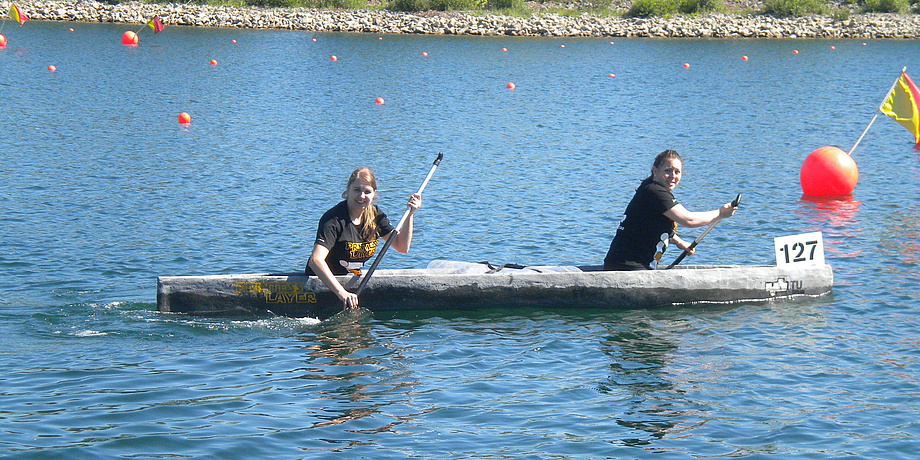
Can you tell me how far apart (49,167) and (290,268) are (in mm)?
6744

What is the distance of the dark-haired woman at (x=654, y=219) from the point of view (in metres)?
8.17

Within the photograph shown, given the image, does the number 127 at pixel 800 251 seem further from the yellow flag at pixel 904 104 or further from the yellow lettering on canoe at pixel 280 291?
the yellow flag at pixel 904 104

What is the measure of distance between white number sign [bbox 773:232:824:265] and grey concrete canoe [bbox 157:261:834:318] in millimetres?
83

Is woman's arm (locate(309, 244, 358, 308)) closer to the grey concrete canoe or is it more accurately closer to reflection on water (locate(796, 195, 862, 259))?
the grey concrete canoe

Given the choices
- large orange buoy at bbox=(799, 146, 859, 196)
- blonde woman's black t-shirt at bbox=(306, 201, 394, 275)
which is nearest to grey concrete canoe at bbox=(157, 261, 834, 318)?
blonde woman's black t-shirt at bbox=(306, 201, 394, 275)

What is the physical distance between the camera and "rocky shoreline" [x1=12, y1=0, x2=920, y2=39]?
4569 cm

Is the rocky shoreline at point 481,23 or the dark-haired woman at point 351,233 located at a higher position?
the rocky shoreline at point 481,23

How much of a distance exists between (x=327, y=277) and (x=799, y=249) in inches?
181

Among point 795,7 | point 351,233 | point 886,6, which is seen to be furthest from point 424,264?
point 886,6

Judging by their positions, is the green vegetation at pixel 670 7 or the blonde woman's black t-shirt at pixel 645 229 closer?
the blonde woman's black t-shirt at pixel 645 229

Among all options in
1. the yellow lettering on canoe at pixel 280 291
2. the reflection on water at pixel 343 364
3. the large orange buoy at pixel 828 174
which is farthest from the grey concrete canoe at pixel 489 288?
the large orange buoy at pixel 828 174

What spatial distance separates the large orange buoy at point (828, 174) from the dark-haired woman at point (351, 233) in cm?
829

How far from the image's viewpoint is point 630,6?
5116cm

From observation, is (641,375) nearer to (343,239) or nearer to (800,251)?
(343,239)
